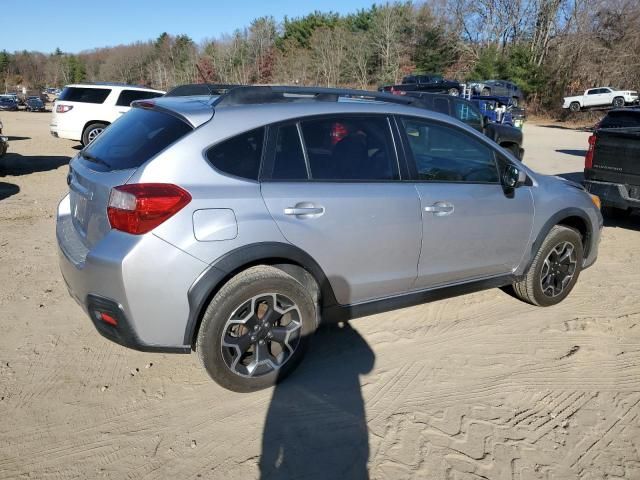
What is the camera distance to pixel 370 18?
69562mm

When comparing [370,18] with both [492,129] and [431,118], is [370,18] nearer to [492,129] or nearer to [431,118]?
[492,129]

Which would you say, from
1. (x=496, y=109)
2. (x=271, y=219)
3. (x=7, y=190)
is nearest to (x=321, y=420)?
(x=271, y=219)

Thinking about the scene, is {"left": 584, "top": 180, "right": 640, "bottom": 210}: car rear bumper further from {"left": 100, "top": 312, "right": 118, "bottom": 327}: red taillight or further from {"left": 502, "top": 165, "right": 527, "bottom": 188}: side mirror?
{"left": 100, "top": 312, "right": 118, "bottom": 327}: red taillight

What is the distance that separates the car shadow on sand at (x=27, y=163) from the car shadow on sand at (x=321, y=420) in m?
9.70

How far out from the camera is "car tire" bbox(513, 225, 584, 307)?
174 inches

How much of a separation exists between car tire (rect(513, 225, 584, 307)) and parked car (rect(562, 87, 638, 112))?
34.7m

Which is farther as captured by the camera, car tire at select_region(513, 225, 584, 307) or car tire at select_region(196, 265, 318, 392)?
car tire at select_region(513, 225, 584, 307)

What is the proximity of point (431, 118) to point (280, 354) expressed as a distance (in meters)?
1.99

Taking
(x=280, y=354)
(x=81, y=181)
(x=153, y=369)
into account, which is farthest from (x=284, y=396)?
(x=81, y=181)

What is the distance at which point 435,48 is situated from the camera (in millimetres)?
62906

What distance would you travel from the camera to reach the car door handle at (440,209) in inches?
142

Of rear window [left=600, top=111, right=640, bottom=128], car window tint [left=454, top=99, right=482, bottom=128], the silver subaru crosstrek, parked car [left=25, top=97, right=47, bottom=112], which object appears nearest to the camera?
the silver subaru crosstrek

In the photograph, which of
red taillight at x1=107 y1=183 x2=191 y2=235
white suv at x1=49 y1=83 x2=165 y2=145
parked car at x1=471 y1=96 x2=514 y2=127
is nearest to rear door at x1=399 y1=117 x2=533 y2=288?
red taillight at x1=107 y1=183 x2=191 y2=235

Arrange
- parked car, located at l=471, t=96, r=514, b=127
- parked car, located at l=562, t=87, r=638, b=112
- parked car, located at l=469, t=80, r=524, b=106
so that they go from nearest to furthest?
parked car, located at l=471, t=96, r=514, b=127
parked car, located at l=562, t=87, r=638, b=112
parked car, located at l=469, t=80, r=524, b=106
